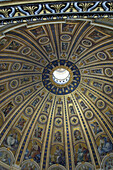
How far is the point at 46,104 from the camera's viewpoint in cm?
2195

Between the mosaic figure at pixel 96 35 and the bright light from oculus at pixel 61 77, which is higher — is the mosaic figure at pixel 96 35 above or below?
below

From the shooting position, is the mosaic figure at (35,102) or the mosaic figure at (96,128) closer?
the mosaic figure at (96,128)

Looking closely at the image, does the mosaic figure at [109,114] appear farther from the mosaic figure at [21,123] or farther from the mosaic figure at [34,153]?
the mosaic figure at [21,123]

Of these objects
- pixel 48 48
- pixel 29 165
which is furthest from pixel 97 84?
pixel 29 165

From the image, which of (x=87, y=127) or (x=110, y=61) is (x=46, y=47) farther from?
(x=87, y=127)

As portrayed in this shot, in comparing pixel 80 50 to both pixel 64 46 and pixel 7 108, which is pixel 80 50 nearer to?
pixel 64 46

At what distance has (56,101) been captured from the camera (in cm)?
2222

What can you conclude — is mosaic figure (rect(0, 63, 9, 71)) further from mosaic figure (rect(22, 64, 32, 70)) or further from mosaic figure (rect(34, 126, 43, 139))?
mosaic figure (rect(34, 126, 43, 139))

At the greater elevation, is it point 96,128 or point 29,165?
point 96,128

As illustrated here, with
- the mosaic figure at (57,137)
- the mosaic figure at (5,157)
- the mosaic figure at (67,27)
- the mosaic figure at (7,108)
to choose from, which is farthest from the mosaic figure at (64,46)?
the mosaic figure at (5,157)

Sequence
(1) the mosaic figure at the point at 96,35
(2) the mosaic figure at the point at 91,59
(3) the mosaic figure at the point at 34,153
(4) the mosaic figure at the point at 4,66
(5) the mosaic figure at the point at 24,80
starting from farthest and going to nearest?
(5) the mosaic figure at the point at 24,80, (3) the mosaic figure at the point at 34,153, (2) the mosaic figure at the point at 91,59, (4) the mosaic figure at the point at 4,66, (1) the mosaic figure at the point at 96,35

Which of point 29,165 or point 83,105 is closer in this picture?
point 29,165

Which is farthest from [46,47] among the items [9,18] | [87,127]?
[9,18]

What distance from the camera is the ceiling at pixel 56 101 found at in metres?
17.7
